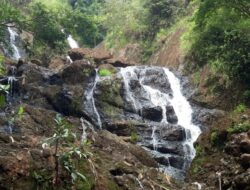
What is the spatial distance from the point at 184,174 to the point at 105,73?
27.9ft

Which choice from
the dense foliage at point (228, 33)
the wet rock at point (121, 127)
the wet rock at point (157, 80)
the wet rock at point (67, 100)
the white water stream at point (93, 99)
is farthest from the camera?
the wet rock at point (157, 80)

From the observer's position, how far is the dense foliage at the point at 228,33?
696 inches

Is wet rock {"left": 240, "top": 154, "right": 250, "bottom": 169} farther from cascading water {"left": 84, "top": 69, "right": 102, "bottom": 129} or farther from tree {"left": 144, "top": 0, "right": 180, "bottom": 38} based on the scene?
tree {"left": 144, "top": 0, "right": 180, "bottom": 38}

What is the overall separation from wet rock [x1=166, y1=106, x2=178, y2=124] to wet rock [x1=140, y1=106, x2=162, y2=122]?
1.36 feet

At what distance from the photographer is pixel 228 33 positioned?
59.8ft

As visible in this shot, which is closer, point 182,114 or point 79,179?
point 79,179

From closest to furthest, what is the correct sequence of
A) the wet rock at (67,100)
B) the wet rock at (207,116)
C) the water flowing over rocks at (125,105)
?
the water flowing over rocks at (125,105) → the wet rock at (67,100) → the wet rock at (207,116)

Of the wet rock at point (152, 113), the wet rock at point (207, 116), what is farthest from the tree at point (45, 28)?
the wet rock at point (207, 116)

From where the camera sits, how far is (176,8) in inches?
1214

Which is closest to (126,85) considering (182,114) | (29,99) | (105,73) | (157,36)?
(105,73)

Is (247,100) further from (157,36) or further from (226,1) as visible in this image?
(157,36)

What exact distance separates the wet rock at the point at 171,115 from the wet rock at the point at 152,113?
415mm

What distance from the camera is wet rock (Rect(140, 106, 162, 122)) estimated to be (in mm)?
18781

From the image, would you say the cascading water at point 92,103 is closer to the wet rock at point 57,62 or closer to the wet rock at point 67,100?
the wet rock at point 67,100
